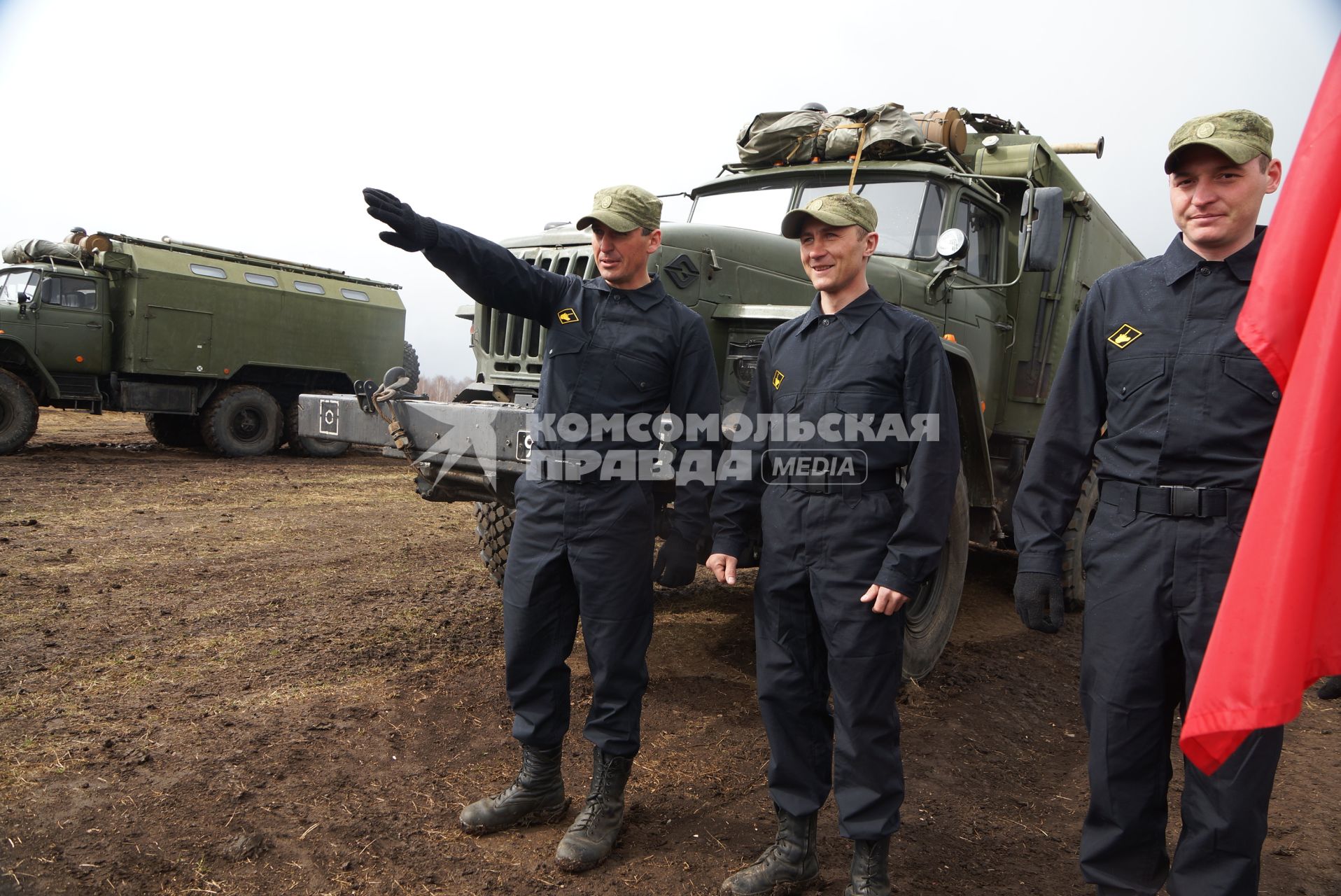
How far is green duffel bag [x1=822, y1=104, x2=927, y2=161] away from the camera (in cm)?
509

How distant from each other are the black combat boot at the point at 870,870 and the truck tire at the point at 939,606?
173 cm

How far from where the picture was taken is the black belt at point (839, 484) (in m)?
2.59

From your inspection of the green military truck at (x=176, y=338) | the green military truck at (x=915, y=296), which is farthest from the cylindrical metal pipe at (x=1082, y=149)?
the green military truck at (x=176, y=338)

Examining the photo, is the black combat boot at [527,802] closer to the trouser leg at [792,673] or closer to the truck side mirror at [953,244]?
the trouser leg at [792,673]

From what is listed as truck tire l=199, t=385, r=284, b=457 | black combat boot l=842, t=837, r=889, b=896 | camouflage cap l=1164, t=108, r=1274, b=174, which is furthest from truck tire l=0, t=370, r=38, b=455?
camouflage cap l=1164, t=108, r=1274, b=174

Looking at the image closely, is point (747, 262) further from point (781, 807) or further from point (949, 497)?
point (781, 807)

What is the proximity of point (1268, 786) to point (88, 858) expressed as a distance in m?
2.90

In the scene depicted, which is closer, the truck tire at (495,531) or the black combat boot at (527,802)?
the black combat boot at (527,802)

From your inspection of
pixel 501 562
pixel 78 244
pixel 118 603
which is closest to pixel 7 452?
pixel 78 244

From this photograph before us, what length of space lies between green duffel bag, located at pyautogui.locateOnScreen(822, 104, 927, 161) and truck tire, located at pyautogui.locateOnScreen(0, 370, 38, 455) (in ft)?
35.9

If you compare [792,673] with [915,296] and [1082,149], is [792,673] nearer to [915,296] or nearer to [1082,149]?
[915,296]

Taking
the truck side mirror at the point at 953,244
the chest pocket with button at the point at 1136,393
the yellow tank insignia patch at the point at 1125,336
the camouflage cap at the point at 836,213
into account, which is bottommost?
the chest pocket with button at the point at 1136,393

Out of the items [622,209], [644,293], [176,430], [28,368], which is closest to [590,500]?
[644,293]

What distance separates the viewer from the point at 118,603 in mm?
5152
